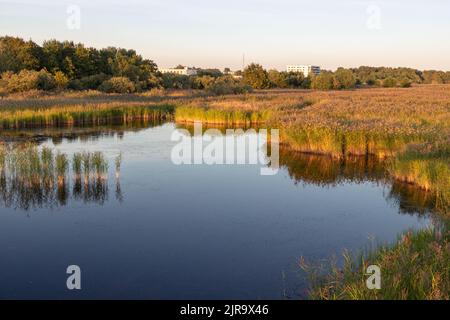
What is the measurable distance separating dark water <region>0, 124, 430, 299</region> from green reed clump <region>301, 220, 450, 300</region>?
26.3 inches

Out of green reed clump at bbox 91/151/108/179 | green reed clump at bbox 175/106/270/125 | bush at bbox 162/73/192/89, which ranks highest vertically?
bush at bbox 162/73/192/89

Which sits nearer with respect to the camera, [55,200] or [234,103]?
[55,200]

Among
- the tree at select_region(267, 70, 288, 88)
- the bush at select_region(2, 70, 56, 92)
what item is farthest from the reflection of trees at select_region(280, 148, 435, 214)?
the tree at select_region(267, 70, 288, 88)

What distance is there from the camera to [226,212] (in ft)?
35.7

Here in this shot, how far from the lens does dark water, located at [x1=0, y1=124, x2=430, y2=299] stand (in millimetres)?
7199

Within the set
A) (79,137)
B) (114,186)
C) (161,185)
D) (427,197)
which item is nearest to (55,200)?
(114,186)

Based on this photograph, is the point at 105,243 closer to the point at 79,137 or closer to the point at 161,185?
the point at 161,185

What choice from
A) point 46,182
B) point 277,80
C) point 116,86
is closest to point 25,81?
point 116,86

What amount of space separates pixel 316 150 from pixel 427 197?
6.49m

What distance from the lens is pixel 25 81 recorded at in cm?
4022

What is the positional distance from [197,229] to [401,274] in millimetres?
4576

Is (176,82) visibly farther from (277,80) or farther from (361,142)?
(361,142)

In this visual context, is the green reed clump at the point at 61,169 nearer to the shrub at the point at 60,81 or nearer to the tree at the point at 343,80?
the shrub at the point at 60,81

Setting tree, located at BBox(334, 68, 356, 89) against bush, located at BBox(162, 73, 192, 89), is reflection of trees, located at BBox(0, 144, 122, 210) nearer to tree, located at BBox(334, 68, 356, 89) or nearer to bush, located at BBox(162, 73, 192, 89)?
bush, located at BBox(162, 73, 192, 89)
